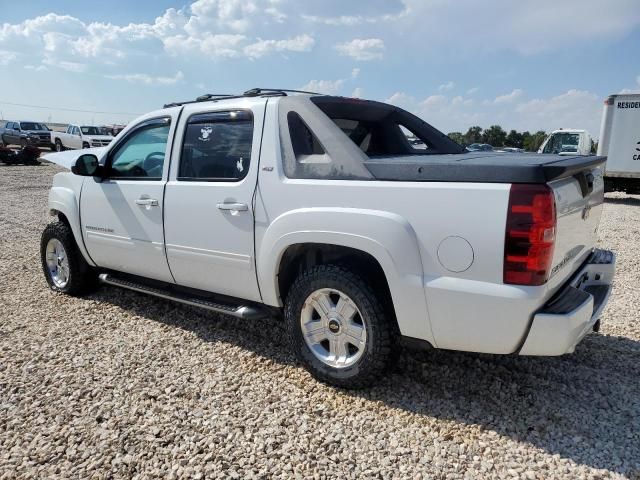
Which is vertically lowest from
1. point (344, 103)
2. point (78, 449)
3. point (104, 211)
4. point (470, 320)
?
point (78, 449)

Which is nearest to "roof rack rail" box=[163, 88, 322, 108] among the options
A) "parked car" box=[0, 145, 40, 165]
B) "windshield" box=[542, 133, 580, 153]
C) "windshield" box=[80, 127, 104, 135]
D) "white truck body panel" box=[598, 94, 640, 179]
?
"white truck body panel" box=[598, 94, 640, 179]

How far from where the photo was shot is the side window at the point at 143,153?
4062 mm

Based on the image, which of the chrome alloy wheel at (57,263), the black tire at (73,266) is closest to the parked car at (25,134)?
the chrome alloy wheel at (57,263)

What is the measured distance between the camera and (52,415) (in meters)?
2.96

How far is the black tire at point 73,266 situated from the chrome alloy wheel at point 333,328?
278cm

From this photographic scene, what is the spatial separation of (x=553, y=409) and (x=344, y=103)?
248 cm

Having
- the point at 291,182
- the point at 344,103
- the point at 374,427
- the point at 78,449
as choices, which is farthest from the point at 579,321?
the point at 78,449

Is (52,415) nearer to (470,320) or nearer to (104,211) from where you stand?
(104,211)

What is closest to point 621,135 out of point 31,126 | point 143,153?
point 143,153

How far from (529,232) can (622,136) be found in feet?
43.2

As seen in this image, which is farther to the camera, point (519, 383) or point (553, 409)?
point (519, 383)

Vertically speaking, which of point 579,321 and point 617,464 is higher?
point 579,321

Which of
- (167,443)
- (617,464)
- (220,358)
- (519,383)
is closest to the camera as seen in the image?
(617,464)

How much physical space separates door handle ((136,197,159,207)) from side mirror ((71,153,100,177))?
0.66m
